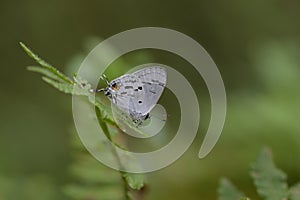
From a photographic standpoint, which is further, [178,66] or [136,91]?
[178,66]

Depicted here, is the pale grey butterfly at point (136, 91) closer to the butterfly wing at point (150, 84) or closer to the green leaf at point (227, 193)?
the butterfly wing at point (150, 84)

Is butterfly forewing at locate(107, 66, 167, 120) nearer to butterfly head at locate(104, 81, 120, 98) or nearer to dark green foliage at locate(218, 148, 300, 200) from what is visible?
butterfly head at locate(104, 81, 120, 98)

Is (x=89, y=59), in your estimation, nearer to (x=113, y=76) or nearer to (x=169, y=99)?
(x=113, y=76)

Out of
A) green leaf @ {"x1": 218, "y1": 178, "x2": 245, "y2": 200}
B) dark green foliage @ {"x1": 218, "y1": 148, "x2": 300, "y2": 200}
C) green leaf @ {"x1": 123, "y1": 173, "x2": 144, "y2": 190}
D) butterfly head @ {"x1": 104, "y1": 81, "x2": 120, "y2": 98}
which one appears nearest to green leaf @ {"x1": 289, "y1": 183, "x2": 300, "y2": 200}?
dark green foliage @ {"x1": 218, "y1": 148, "x2": 300, "y2": 200}

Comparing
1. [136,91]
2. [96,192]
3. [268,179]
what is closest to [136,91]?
[136,91]

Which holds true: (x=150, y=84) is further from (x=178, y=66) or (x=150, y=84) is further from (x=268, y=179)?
(x=178, y=66)

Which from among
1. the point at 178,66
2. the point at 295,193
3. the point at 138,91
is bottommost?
the point at 295,193

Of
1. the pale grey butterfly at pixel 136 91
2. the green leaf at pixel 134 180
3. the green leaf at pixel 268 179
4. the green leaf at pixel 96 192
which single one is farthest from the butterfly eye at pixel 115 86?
the green leaf at pixel 96 192
